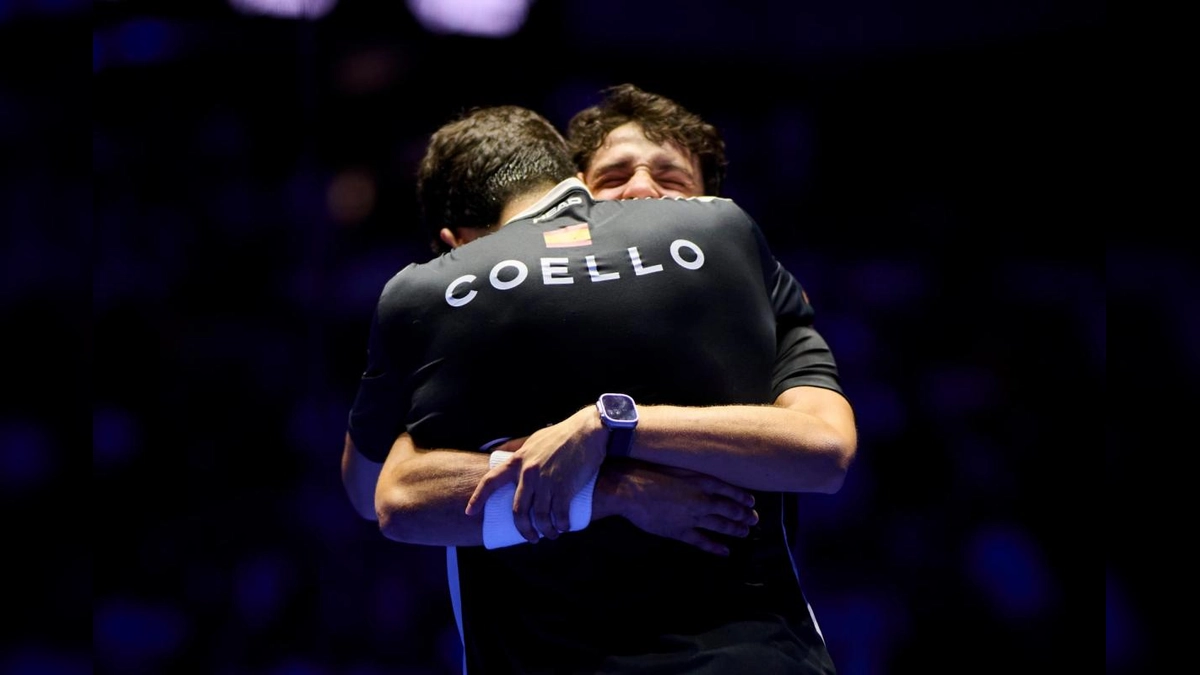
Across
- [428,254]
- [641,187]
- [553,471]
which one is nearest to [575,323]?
[553,471]

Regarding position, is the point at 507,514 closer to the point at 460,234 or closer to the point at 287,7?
the point at 460,234

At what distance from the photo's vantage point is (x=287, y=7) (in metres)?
3.02

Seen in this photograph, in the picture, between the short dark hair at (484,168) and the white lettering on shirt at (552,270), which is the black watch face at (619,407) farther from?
the short dark hair at (484,168)

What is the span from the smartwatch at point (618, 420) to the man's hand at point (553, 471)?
0.05 ft

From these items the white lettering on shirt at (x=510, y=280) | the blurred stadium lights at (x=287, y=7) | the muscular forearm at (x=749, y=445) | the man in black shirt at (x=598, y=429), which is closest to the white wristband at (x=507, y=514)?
the man in black shirt at (x=598, y=429)

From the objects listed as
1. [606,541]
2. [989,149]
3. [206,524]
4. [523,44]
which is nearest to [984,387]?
[989,149]

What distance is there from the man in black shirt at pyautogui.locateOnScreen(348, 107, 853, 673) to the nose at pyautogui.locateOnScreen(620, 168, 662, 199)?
1.23 feet

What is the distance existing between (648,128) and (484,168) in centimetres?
52

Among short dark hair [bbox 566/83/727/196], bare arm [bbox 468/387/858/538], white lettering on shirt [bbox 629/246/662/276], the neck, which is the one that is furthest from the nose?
bare arm [bbox 468/387/858/538]

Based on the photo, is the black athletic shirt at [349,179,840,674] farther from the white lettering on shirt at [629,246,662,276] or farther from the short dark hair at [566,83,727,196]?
the short dark hair at [566,83,727,196]

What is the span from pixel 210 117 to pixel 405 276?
5.30 ft

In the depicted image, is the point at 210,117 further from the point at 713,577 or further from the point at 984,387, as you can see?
the point at 984,387

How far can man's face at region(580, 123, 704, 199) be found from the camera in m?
2.14

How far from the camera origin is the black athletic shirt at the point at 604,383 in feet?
4.98
